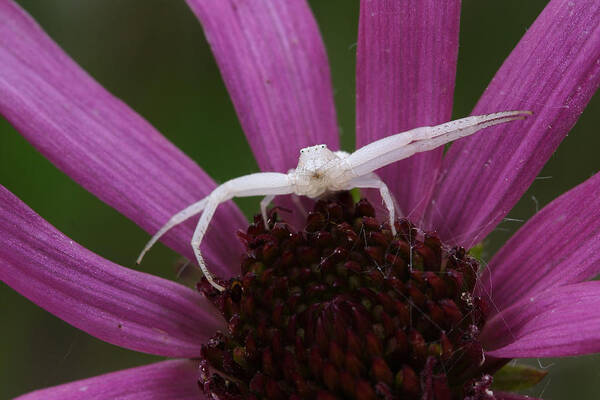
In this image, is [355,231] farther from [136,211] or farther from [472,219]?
[136,211]

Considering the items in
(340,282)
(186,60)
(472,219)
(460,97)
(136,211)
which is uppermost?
(186,60)

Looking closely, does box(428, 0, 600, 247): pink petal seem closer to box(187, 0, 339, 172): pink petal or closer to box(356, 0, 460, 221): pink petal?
box(356, 0, 460, 221): pink petal

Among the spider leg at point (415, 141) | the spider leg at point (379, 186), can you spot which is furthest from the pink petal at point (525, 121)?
the spider leg at point (379, 186)

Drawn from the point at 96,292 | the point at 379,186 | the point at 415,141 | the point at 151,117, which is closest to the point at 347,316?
the point at 379,186

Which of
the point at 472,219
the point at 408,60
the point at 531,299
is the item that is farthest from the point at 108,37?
the point at 531,299

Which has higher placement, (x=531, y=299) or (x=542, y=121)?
(x=542, y=121)

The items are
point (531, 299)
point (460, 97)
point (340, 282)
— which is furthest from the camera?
point (460, 97)
